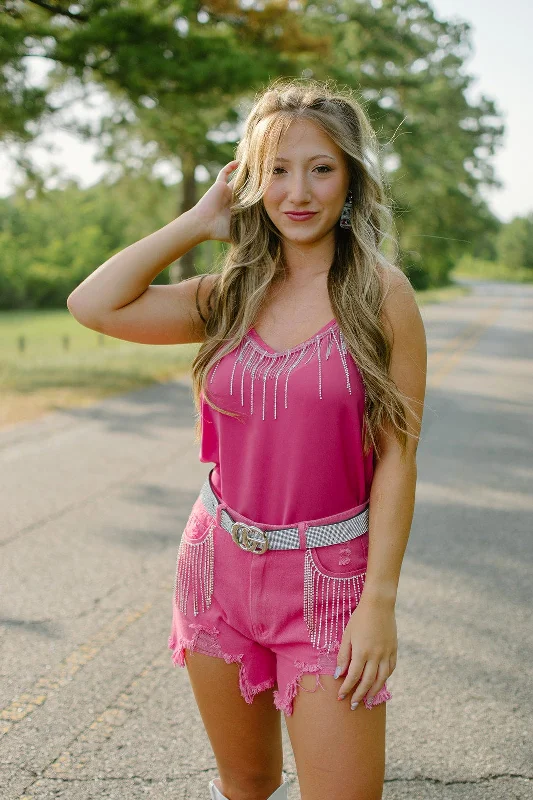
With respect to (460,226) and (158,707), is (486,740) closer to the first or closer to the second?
(158,707)

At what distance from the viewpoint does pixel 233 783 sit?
209 centimetres

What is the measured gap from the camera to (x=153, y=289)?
7.11ft

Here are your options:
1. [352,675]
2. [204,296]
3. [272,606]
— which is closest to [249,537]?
[272,606]

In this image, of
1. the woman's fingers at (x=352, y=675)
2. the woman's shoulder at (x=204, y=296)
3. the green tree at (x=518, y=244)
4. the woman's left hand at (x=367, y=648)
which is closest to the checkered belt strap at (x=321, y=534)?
the woman's left hand at (x=367, y=648)

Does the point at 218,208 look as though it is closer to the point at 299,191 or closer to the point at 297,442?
the point at 299,191

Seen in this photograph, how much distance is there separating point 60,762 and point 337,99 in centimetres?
233

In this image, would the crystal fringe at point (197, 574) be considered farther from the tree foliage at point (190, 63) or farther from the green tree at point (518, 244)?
the green tree at point (518, 244)

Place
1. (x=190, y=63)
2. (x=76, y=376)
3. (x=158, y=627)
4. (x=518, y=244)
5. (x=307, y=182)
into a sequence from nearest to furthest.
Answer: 1. (x=307, y=182)
2. (x=158, y=627)
3. (x=190, y=63)
4. (x=76, y=376)
5. (x=518, y=244)

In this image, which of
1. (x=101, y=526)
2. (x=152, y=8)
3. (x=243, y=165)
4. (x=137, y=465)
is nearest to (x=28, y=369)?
(x=152, y=8)

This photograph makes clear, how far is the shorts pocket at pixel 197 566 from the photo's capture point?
1.99 metres

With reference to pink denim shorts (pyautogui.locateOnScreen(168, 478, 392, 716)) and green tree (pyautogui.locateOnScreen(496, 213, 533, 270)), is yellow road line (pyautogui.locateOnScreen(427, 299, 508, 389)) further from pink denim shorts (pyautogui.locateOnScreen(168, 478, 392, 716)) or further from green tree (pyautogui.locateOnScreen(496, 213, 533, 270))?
green tree (pyautogui.locateOnScreen(496, 213, 533, 270))

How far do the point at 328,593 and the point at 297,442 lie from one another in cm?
33

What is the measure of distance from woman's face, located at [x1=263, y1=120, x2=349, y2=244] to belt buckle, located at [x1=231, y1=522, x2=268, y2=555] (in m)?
0.69

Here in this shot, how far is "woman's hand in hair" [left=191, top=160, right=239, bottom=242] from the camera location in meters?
2.18
